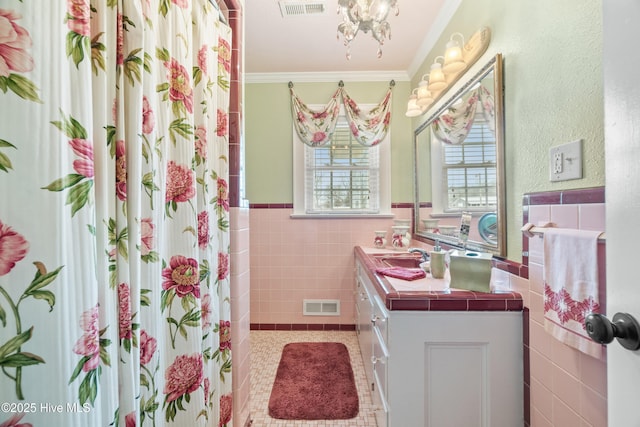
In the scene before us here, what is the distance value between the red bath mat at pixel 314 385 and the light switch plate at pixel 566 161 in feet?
5.42

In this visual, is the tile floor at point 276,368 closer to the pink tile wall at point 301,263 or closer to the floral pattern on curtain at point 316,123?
the pink tile wall at point 301,263

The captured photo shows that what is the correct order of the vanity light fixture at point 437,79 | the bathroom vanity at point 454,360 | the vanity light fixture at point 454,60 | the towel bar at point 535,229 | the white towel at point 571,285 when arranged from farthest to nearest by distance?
1. the vanity light fixture at point 437,79
2. the vanity light fixture at point 454,60
3. the bathroom vanity at point 454,360
4. the towel bar at point 535,229
5. the white towel at point 571,285

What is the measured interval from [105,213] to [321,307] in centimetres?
250

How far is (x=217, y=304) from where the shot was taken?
1.13 m

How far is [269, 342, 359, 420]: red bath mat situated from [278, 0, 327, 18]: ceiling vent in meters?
2.65

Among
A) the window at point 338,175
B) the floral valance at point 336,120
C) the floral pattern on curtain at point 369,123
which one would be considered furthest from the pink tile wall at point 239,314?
the floral pattern on curtain at point 369,123

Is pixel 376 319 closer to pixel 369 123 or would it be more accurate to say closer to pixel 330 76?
pixel 369 123

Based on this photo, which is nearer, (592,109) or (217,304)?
(592,109)

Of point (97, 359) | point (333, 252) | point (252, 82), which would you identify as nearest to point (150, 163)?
point (97, 359)

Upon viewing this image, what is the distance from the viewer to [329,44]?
7.77 ft

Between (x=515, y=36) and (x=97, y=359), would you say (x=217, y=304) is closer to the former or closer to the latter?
(x=97, y=359)

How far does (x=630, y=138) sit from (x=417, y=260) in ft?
5.75

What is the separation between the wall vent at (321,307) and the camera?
284 centimetres

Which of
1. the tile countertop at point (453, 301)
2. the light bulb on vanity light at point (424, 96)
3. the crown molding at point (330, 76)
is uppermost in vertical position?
the crown molding at point (330, 76)
